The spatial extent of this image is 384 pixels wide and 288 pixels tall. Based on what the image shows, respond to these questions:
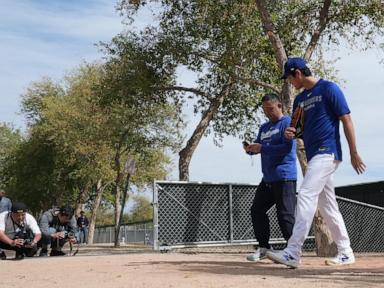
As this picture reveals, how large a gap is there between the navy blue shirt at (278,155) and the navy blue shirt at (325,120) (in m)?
0.69

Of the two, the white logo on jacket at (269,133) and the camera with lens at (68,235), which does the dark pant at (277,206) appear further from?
the camera with lens at (68,235)

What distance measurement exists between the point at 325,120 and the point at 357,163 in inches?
22.1

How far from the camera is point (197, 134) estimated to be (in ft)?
58.2

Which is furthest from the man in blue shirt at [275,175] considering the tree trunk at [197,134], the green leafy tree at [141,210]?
the green leafy tree at [141,210]

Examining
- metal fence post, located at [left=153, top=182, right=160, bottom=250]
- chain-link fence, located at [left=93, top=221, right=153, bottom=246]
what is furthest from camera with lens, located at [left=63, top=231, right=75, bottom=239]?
chain-link fence, located at [left=93, top=221, right=153, bottom=246]

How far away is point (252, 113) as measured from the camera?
19.4m

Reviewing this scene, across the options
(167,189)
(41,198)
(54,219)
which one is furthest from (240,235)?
(41,198)

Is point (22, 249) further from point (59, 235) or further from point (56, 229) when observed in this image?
point (56, 229)

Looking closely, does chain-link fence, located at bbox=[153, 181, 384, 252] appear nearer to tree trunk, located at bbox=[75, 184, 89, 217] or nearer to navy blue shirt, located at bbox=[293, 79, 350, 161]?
navy blue shirt, located at bbox=[293, 79, 350, 161]

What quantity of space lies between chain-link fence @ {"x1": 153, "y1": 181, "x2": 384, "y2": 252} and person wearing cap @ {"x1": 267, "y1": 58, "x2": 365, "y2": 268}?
4500 mm

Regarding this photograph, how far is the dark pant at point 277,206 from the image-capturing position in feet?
22.4

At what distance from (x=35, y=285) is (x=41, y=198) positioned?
38104 mm

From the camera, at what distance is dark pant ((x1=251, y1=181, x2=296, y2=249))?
683cm

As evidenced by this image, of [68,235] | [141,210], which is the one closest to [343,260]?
[68,235]
